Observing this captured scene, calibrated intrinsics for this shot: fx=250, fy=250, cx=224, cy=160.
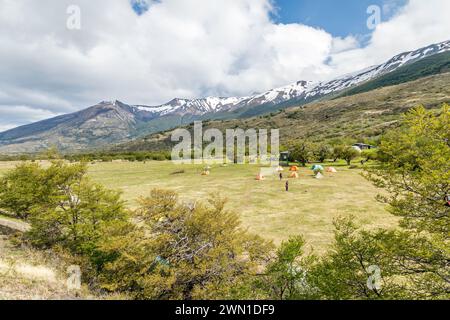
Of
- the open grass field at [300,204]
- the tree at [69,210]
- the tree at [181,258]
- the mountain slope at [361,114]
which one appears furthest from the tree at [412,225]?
the mountain slope at [361,114]

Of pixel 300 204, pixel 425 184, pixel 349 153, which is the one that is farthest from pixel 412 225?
pixel 349 153

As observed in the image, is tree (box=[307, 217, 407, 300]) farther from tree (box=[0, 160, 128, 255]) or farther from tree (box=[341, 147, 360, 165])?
tree (box=[341, 147, 360, 165])

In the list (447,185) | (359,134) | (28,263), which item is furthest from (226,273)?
(359,134)

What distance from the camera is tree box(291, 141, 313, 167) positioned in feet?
215

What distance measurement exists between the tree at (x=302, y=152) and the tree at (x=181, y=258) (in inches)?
2296

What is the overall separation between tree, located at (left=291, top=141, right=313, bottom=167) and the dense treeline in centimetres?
5562

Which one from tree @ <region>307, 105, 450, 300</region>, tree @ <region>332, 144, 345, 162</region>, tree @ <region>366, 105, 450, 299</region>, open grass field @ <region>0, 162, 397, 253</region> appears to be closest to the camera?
tree @ <region>366, 105, 450, 299</region>

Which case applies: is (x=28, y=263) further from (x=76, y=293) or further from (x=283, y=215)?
(x=283, y=215)

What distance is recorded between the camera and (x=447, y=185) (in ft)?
23.4

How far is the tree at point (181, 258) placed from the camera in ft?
29.2

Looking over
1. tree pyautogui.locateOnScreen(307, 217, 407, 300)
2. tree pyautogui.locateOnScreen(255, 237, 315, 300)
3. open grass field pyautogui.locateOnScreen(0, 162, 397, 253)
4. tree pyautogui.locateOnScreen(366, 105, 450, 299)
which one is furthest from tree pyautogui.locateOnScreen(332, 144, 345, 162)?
tree pyautogui.locateOnScreen(255, 237, 315, 300)

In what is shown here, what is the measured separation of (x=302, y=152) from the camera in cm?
6569

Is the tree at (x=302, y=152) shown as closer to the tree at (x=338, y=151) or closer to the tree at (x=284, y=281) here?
the tree at (x=338, y=151)

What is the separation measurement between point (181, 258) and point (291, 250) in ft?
13.7
